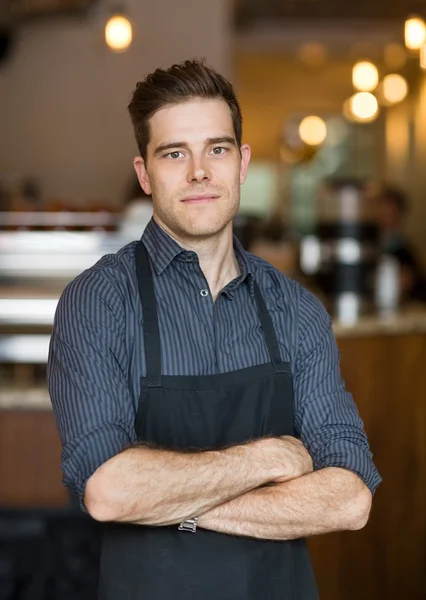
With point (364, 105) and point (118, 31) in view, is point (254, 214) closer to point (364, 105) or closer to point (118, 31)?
point (364, 105)

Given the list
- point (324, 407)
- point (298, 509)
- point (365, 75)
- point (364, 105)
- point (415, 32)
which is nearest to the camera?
point (298, 509)

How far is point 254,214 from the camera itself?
22.3ft

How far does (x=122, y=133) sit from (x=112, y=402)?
15.4ft

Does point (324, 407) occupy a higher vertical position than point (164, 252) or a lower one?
lower

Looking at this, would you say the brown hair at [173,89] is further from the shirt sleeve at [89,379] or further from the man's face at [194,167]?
the shirt sleeve at [89,379]

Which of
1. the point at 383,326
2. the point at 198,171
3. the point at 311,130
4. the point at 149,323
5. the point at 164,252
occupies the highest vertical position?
the point at 311,130

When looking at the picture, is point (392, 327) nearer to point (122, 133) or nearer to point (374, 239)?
point (374, 239)

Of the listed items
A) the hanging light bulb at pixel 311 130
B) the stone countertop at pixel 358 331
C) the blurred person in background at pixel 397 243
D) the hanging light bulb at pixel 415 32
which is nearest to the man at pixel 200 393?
the stone countertop at pixel 358 331

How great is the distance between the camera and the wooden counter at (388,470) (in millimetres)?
3113

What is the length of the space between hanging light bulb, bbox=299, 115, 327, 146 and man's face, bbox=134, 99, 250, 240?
7.04 metres

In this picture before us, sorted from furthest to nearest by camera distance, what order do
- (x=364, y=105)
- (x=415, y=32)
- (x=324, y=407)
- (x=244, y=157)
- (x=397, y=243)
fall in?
(x=364, y=105), (x=397, y=243), (x=415, y=32), (x=244, y=157), (x=324, y=407)

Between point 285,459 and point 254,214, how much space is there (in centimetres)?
542

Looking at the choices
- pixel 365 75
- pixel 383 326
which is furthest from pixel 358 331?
pixel 365 75

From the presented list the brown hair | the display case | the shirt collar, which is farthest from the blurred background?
the brown hair
